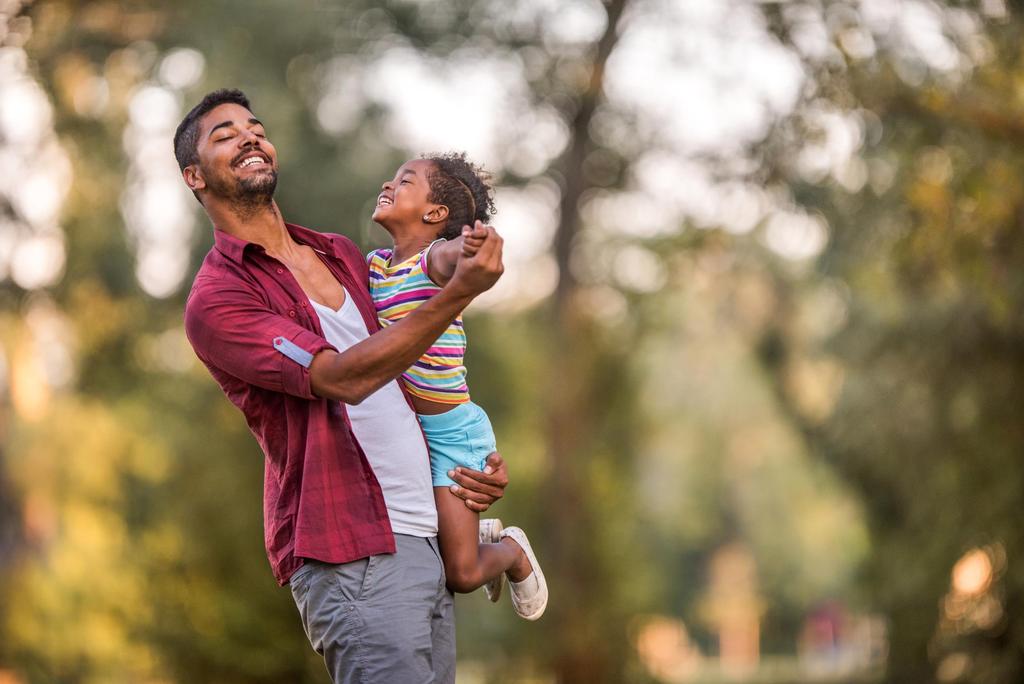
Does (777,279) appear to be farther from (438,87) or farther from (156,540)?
(156,540)

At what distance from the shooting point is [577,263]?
48.3ft

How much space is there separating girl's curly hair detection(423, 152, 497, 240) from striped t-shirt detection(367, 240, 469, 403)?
247 millimetres

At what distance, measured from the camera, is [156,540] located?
14086mm

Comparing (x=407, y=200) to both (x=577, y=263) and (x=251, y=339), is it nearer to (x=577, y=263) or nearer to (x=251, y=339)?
(x=251, y=339)

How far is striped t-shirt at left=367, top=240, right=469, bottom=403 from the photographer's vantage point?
136 inches

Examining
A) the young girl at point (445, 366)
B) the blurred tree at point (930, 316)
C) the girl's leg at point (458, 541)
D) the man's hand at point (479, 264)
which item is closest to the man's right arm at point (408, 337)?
the man's hand at point (479, 264)

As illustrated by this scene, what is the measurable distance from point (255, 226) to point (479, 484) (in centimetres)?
86

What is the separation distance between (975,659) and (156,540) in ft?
26.8

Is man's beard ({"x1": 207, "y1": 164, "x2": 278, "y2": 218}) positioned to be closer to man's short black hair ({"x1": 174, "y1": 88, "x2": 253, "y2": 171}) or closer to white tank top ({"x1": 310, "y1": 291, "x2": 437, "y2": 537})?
man's short black hair ({"x1": 174, "y1": 88, "x2": 253, "y2": 171})

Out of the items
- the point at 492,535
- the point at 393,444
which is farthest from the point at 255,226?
the point at 492,535

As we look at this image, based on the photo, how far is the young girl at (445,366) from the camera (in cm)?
347

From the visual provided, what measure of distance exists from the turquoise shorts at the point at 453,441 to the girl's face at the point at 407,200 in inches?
21.2

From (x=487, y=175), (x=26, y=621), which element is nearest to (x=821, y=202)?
(x=487, y=175)

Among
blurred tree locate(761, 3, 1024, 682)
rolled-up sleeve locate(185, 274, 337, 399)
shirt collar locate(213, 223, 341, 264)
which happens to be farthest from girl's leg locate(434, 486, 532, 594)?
blurred tree locate(761, 3, 1024, 682)
